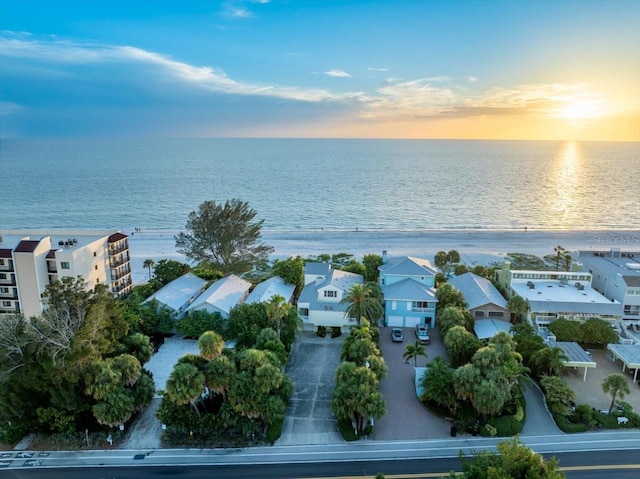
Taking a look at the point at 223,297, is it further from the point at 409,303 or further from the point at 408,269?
the point at 408,269

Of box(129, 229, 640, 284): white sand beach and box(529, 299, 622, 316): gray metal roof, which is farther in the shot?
box(129, 229, 640, 284): white sand beach

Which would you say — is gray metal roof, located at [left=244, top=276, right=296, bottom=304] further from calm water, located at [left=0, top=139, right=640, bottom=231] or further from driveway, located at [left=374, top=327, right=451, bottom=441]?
calm water, located at [left=0, top=139, right=640, bottom=231]

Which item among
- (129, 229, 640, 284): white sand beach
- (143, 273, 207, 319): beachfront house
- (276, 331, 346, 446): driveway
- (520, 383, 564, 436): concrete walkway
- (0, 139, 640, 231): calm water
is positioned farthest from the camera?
(0, 139, 640, 231): calm water

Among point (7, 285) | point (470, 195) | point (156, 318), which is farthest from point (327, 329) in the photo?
point (470, 195)

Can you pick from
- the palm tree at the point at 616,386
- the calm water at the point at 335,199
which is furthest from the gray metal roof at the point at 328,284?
the calm water at the point at 335,199

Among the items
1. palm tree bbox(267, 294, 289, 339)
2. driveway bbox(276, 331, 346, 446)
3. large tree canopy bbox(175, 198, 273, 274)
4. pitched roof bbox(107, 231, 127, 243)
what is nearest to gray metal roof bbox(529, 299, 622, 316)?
driveway bbox(276, 331, 346, 446)

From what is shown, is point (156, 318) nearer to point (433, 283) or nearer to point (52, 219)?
point (433, 283)
